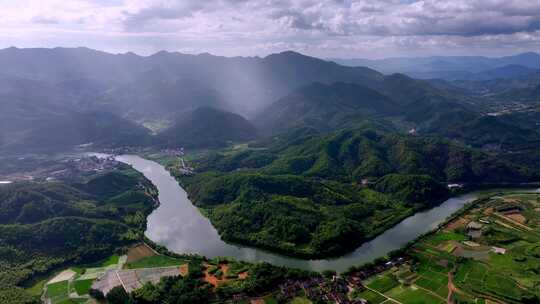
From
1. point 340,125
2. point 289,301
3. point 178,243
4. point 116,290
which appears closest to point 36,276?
point 116,290

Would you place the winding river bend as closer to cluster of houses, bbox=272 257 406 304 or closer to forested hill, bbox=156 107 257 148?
cluster of houses, bbox=272 257 406 304

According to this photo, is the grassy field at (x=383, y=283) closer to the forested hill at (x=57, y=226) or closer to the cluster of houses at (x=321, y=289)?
the cluster of houses at (x=321, y=289)

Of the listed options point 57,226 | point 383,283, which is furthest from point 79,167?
point 383,283

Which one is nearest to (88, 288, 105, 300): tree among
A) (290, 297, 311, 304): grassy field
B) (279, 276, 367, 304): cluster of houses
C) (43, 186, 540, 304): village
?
(43, 186, 540, 304): village

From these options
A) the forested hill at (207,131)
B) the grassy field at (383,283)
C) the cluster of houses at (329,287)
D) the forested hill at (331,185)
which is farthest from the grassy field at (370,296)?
the forested hill at (207,131)

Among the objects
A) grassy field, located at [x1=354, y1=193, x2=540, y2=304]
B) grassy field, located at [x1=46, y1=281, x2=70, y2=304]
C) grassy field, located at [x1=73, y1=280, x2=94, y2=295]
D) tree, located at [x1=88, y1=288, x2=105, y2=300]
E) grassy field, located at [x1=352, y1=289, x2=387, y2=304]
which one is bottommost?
grassy field, located at [x1=354, y1=193, x2=540, y2=304]
